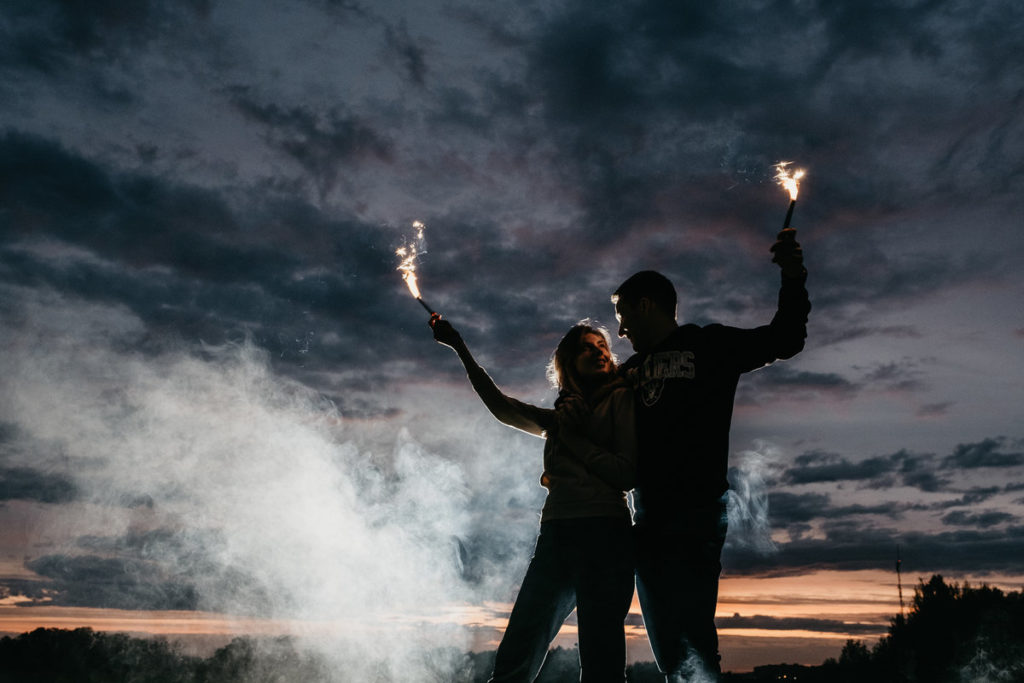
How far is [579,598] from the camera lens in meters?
3.83

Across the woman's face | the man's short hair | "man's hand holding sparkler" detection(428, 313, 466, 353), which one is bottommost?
the woman's face

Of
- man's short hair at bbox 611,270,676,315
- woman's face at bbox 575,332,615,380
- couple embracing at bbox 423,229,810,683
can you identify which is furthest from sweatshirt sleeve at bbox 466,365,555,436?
man's short hair at bbox 611,270,676,315

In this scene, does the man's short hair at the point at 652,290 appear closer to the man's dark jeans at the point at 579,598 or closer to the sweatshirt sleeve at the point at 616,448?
the sweatshirt sleeve at the point at 616,448

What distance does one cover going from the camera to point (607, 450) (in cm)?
407

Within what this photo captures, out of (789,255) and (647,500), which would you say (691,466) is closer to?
(647,500)

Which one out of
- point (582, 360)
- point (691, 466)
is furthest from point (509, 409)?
point (691, 466)

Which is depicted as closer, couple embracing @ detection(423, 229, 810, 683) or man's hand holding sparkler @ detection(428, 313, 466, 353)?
couple embracing @ detection(423, 229, 810, 683)

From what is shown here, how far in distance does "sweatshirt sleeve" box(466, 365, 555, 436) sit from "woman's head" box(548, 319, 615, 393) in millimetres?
212

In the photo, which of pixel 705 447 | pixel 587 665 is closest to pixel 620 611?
pixel 587 665

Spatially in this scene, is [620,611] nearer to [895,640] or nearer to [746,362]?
[746,362]

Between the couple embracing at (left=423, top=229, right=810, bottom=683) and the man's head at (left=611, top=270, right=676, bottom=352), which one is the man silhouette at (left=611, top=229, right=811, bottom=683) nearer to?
the couple embracing at (left=423, top=229, right=810, bottom=683)

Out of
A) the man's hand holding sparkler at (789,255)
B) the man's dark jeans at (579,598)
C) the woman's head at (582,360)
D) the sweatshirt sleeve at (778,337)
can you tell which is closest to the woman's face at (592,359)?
the woman's head at (582,360)

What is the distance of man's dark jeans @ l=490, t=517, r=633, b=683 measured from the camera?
148 inches

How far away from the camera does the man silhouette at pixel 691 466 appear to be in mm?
3818
